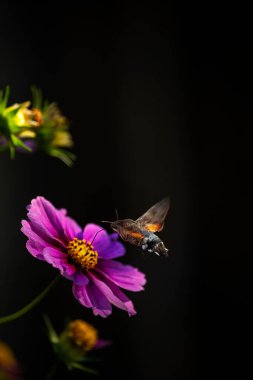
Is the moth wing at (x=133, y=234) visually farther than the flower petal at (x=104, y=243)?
No

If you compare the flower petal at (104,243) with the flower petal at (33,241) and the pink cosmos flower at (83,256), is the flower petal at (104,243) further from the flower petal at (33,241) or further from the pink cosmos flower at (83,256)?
the flower petal at (33,241)

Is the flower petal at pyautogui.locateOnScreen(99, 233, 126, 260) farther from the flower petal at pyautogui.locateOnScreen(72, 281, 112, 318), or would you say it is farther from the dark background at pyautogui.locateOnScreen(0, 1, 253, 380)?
the dark background at pyautogui.locateOnScreen(0, 1, 253, 380)

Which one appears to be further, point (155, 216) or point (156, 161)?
point (156, 161)

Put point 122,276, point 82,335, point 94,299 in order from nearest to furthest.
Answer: point 94,299, point 122,276, point 82,335

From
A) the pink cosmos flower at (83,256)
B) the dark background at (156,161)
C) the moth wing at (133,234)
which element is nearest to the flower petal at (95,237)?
the pink cosmos flower at (83,256)

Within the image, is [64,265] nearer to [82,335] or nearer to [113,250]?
[113,250]

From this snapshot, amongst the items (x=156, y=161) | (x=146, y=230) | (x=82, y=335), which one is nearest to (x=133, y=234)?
(x=146, y=230)

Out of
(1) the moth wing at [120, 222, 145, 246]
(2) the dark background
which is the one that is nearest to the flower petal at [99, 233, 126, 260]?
(1) the moth wing at [120, 222, 145, 246]
